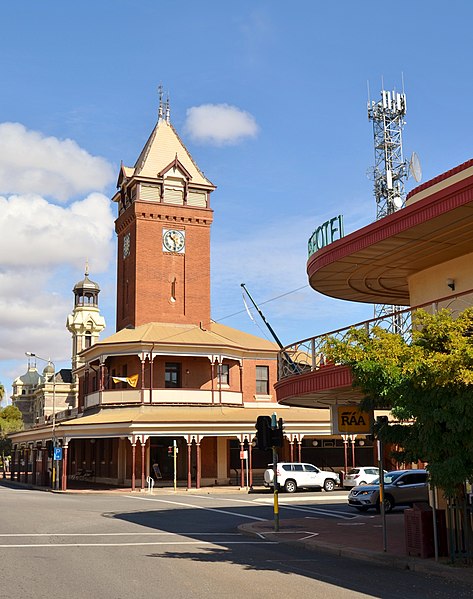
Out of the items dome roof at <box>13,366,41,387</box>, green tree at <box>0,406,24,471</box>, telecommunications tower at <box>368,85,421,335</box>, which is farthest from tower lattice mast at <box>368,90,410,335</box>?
dome roof at <box>13,366,41,387</box>

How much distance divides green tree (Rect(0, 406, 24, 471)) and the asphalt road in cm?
4916

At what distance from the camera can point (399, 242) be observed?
15789mm

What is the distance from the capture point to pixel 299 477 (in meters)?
39.2

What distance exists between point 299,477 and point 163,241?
1882 cm

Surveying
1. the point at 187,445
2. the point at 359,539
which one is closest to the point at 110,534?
the point at 359,539

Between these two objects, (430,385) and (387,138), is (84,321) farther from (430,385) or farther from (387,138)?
(430,385)

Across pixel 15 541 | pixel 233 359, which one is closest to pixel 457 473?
pixel 15 541

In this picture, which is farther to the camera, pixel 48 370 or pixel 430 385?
pixel 48 370

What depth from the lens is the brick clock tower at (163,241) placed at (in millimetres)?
49625

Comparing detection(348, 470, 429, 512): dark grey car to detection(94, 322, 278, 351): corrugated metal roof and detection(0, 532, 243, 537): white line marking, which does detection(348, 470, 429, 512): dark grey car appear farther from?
detection(94, 322, 278, 351): corrugated metal roof

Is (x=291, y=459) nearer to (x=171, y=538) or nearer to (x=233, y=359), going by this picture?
(x=233, y=359)

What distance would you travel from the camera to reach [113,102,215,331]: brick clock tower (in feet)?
163

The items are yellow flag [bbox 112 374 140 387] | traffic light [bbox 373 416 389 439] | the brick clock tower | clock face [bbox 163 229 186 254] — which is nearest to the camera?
traffic light [bbox 373 416 389 439]

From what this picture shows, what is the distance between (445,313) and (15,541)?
10.4m
